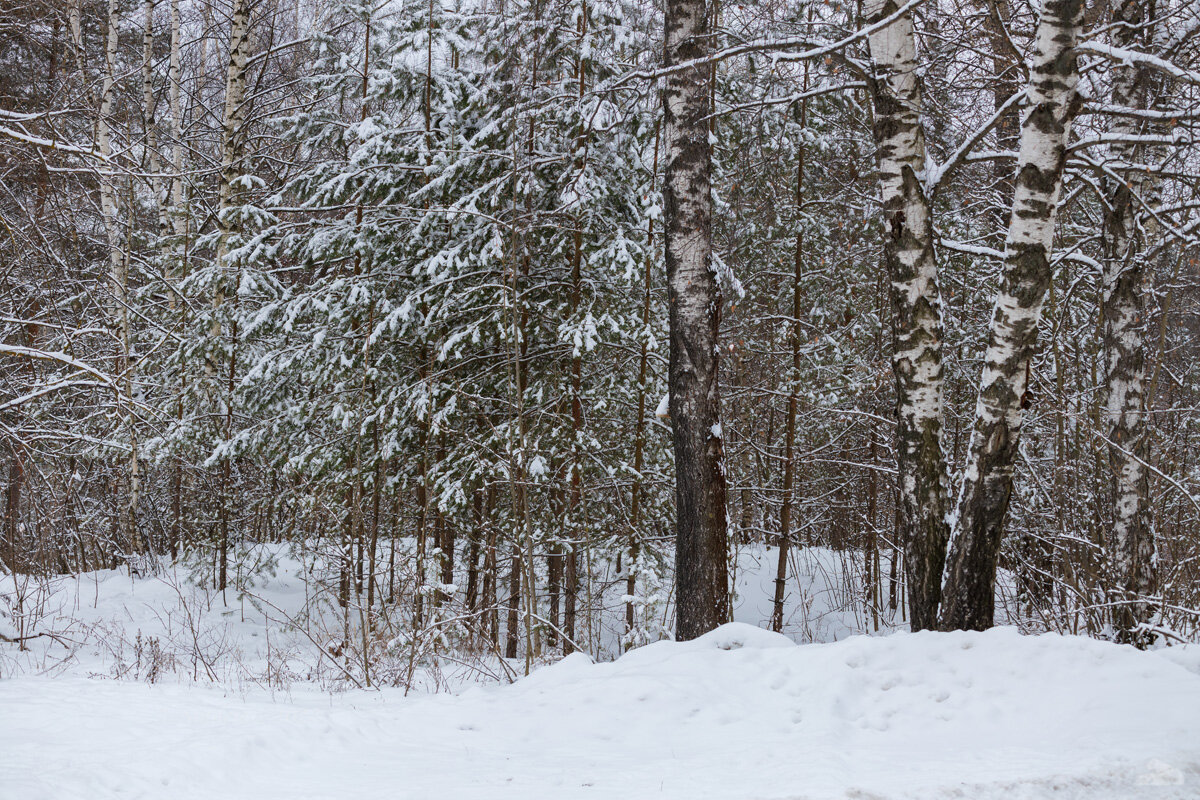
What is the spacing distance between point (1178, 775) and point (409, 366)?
9.05m

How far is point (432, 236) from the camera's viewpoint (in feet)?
31.8

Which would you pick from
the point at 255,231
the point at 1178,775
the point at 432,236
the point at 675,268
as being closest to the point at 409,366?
the point at 432,236

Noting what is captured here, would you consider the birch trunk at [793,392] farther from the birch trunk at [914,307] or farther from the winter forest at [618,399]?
the birch trunk at [914,307]

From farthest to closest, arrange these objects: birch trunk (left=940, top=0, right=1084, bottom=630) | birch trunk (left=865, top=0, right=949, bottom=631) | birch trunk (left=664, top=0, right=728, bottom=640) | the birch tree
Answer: the birch tree
birch trunk (left=664, top=0, right=728, bottom=640)
birch trunk (left=865, top=0, right=949, bottom=631)
birch trunk (left=940, top=0, right=1084, bottom=630)

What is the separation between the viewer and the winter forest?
387 cm

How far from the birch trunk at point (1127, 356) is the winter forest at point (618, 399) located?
36mm

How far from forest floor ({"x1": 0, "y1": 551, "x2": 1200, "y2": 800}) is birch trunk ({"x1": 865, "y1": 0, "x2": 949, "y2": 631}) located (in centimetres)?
69

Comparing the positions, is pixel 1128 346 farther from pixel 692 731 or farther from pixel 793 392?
pixel 692 731

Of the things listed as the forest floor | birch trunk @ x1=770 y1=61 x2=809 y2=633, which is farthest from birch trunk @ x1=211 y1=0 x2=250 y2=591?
birch trunk @ x1=770 y1=61 x2=809 y2=633

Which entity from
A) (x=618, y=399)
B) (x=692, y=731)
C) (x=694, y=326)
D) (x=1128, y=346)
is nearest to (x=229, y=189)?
(x=618, y=399)

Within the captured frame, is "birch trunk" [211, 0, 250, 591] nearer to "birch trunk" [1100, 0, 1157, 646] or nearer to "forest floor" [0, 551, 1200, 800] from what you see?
"forest floor" [0, 551, 1200, 800]

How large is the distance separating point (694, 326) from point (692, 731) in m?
2.95

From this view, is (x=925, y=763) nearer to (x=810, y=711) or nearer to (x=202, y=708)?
(x=810, y=711)

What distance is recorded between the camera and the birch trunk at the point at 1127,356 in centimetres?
627
